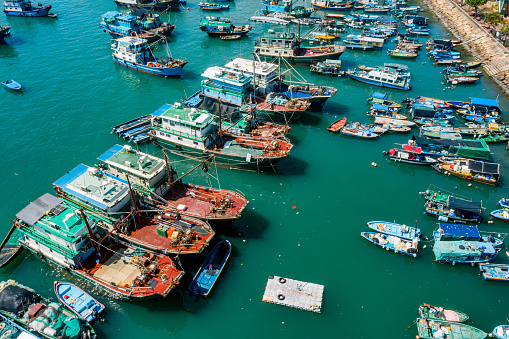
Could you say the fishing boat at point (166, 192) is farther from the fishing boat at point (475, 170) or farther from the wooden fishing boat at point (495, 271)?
the fishing boat at point (475, 170)

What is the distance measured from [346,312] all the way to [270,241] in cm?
1321

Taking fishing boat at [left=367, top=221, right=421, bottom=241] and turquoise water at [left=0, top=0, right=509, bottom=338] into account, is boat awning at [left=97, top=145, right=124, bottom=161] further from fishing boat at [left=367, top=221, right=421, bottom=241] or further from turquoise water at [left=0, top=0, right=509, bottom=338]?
fishing boat at [left=367, top=221, right=421, bottom=241]

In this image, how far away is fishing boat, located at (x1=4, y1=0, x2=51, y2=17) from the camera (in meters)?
123

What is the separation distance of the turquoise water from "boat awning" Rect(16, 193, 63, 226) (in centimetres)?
688

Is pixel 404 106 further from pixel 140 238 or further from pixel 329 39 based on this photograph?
pixel 140 238

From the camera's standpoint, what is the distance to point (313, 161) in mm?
62938

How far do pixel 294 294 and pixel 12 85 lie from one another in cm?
8055

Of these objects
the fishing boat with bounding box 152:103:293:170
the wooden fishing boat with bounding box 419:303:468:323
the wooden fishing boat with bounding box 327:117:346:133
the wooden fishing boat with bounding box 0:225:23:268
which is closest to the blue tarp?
the wooden fishing boat with bounding box 327:117:346:133

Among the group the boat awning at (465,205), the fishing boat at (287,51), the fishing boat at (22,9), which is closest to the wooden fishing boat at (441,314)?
the boat awning at (465,205)

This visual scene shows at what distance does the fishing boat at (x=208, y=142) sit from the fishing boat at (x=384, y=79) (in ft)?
125

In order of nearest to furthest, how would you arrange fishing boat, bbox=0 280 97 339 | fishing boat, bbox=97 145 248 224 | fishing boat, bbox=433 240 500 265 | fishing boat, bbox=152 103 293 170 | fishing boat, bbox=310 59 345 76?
fishing boat, bbox=0 280 97 339 < fishing boat, bbox=433 240 500 265 < fishing boat, bbox=97 145 248 224 < fishing boat, bbox=152 103 293 170 < fishing boat, bbox=310 59 345 76

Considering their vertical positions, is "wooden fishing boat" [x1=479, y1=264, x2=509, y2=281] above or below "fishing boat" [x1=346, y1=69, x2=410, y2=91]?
below

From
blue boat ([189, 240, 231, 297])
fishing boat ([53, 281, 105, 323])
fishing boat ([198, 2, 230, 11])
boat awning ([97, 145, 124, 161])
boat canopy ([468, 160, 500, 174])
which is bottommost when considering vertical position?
blue boat ([189, 240, 231, 297])

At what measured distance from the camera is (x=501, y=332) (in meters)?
37.3
